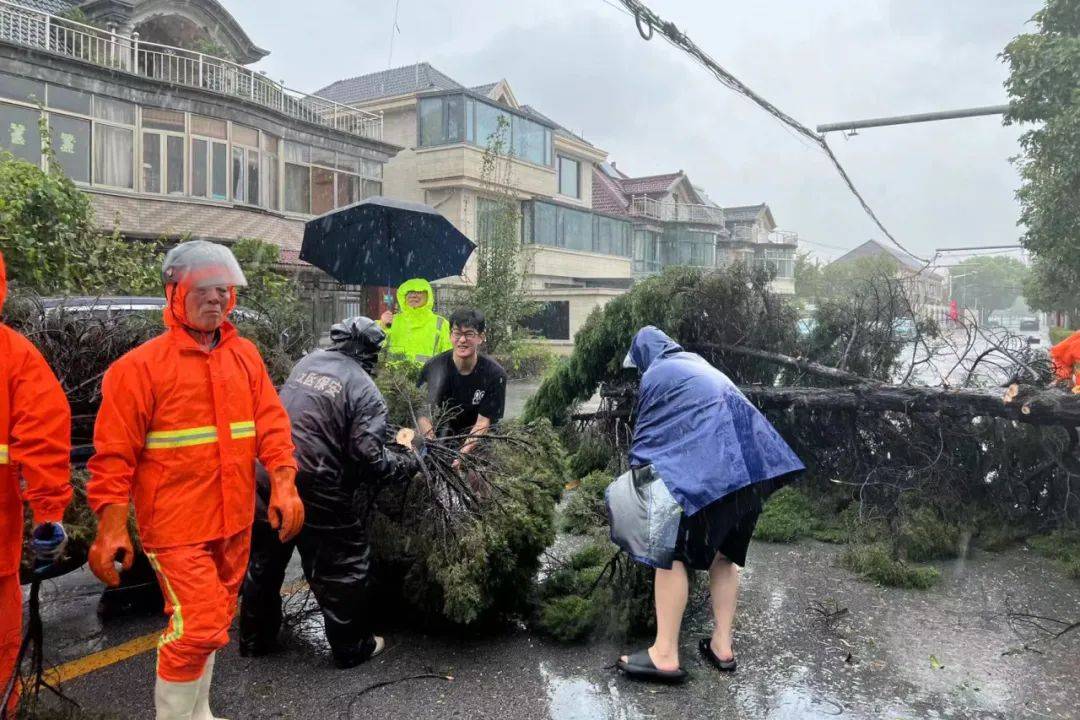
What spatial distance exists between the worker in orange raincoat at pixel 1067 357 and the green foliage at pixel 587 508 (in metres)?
3.40

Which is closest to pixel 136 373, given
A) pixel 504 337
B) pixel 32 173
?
pixel 32 173

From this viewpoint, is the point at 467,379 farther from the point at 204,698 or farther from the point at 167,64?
the point at 167,64

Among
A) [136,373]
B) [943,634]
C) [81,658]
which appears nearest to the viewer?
[136,373]

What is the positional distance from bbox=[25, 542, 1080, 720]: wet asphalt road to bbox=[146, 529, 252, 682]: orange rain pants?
64 centimetres

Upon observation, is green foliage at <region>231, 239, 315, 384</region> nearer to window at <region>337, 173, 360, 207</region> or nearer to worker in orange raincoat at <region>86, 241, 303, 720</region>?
worker in orange raincoat at <region>86, 241, 303, 720</region>

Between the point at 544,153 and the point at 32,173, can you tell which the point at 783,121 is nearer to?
the point at 32,173

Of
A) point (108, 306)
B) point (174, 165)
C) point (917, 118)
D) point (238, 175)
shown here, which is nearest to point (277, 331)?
point (108, 306)

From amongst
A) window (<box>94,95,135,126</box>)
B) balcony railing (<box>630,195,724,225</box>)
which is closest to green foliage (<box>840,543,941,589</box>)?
window (<box>94,95,135,126</box>)

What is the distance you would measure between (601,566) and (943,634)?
71.0 inches

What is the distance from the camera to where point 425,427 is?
4.31 metres

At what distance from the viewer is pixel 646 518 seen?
3.61 m

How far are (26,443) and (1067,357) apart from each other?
6398mm

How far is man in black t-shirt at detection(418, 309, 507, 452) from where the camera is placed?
16.8ft

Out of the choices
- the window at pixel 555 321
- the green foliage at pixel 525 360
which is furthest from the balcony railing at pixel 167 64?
the green foliage at pixel 525 360
